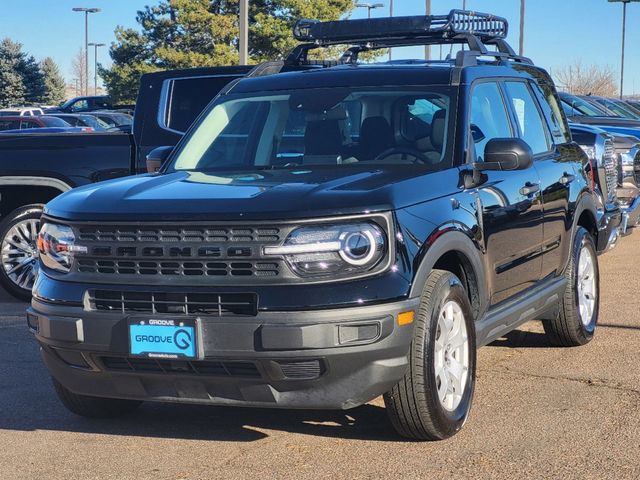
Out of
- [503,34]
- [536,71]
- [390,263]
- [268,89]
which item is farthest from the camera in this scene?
[503,34]

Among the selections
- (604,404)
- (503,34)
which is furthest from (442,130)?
(503,34)

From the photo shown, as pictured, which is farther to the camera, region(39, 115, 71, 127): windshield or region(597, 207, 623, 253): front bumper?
region(39, 115, 71, 127): windshield

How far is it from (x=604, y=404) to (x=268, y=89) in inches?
102

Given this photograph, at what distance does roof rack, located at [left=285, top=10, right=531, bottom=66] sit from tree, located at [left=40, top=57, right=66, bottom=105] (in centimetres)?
6255

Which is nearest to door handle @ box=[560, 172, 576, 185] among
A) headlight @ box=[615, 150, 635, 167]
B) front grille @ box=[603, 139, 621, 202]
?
front grille @ box=[603, 139, 621, 202]

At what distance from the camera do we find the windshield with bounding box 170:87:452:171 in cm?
565

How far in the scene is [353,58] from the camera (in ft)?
26.7

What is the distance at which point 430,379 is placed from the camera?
4.71 m

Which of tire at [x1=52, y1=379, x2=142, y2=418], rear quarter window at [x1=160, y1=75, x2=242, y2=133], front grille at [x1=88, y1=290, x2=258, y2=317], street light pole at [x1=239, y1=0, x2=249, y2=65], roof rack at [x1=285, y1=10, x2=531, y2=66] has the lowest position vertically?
tire at [x1=52, y1=379, x2=142, y2=418]

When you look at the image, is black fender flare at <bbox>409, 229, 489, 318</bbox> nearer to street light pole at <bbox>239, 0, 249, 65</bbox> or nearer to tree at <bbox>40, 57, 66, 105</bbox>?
street light pole at <bbox>239, 0, 249, 65</bbox>

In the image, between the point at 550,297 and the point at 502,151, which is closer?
the point at 502,151

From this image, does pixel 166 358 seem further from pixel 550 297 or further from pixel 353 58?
pixel 353 58

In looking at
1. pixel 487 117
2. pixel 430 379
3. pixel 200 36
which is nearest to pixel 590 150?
pixel 487 117

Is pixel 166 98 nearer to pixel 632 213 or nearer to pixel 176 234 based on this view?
pixel 632 213
